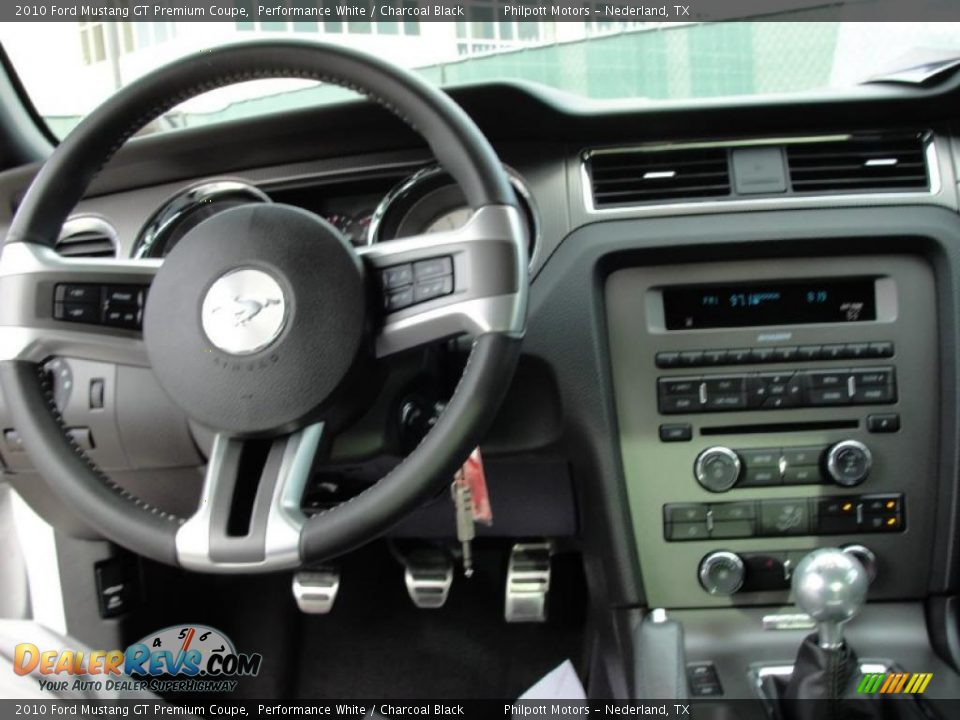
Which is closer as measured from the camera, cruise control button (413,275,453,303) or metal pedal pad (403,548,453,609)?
cruise control button (413,275,453,303)

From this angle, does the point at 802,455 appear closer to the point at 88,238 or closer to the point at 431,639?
the point at 431,639

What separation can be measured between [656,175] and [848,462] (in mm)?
533

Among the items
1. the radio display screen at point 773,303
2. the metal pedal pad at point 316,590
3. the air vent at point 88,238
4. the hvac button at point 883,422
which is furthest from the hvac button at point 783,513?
the air vent at point 88,238

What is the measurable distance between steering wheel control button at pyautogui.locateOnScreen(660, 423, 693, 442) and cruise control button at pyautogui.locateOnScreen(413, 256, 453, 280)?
0.54 metres

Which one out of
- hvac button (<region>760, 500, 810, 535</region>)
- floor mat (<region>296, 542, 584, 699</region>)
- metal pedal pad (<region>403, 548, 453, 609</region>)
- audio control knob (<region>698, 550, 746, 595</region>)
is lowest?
floor mat (<region>296, 542, 584, 699</region>)

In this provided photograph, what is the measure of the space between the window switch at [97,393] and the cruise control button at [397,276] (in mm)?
587

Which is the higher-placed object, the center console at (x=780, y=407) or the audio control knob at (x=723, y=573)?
the center console at (x=780, y=407)

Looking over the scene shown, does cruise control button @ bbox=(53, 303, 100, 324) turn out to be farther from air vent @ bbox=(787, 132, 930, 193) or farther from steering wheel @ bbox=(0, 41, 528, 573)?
air vent @ bbox=(787, 132, 930, 193)

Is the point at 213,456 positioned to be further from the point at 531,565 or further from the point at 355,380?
the point at 531,565

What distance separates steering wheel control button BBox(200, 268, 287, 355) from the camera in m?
0.95

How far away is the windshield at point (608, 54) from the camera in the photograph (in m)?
1.37

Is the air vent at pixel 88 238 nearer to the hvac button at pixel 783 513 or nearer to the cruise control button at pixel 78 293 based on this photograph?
the cruise control button at pixel 78 293

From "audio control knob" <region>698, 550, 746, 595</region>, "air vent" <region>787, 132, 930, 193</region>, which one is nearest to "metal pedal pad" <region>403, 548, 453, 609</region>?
"audio control knob" <region>698, 550, 746, 595</region>

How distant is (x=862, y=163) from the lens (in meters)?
1.29
